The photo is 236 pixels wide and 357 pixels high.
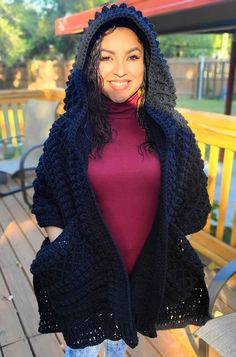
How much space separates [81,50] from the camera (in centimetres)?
132

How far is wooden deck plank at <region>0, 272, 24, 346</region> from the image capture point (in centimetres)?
229

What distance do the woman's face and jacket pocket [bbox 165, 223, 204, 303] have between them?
574 mm

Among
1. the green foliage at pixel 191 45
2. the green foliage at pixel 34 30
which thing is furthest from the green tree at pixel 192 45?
the green foliage at pixel 34 30

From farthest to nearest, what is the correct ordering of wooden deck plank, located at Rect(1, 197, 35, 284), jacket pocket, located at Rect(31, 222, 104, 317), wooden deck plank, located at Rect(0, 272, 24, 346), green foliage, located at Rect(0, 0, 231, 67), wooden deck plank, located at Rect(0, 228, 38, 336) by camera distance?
green foliage, located at Rect(0, 0, 231, 67) < wooden deck plank, located at Rect(1, 197, 35, 284) < wooden deck plank, located at Rect(0, 228, 38, 336) < wooden deck plank, located at Rect(0, 272, 24, 346) < jacket pocket, located at Rect(31, 222, 104, 317)

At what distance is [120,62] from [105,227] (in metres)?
0.60

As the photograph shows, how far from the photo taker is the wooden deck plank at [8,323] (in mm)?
2291

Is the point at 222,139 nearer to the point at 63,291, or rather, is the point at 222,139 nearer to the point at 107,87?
the point at 107,87

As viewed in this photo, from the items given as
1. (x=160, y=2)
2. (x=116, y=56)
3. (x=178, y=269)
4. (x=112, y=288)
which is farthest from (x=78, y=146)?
(x=160, y=2)

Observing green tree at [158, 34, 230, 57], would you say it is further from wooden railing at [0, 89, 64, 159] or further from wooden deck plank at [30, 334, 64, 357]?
wooden deck plank at [30, 334, 64, 357]

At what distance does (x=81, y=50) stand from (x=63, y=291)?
0.93 meters

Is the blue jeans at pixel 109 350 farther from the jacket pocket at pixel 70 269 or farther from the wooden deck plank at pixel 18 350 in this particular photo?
the wooden deck plank at pixel 18 350

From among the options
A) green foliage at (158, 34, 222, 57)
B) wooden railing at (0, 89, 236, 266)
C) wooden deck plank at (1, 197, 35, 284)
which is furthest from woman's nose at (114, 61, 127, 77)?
green foliage at (158, 34, 222, 57)

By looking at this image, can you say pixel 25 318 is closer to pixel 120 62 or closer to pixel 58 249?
pixel 58 249

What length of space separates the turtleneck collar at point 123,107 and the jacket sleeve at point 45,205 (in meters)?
0.35
